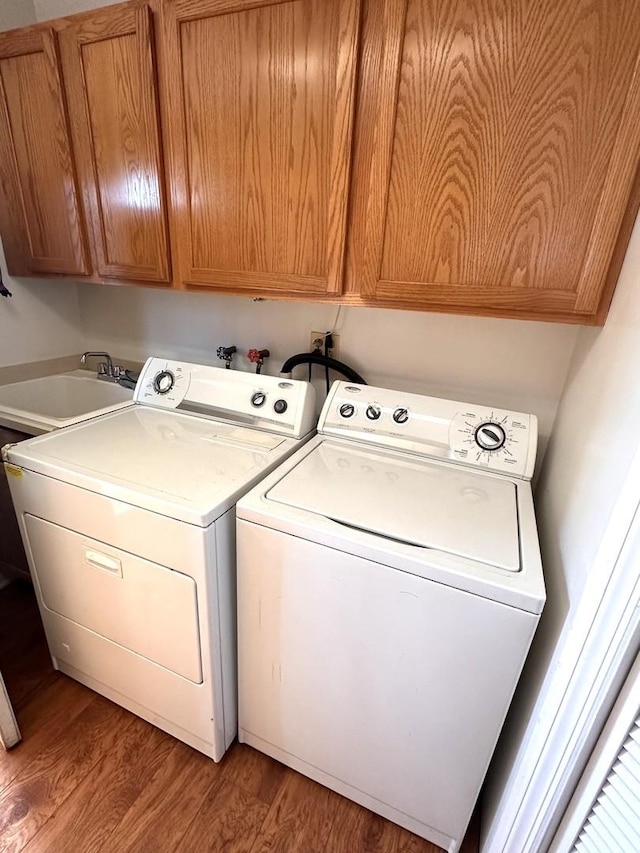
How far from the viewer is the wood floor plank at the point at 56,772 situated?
116cm

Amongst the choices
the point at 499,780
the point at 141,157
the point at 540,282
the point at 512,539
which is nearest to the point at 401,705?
the point at 499,780

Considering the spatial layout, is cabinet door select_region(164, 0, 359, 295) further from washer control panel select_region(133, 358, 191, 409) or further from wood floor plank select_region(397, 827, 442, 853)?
wood floor plank select_region(397, 827, 442, 853)

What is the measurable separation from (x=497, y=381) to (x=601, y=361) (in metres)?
0.47

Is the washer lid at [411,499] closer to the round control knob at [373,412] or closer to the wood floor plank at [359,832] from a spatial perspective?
the round control knob at [373,412]

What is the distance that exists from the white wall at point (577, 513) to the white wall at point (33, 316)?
89.7 inches

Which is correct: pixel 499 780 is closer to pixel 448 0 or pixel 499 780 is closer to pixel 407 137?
pixel 407 137

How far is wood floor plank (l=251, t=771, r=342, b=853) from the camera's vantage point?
3.79 ft

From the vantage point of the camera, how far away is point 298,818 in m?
1.21

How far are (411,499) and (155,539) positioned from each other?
2.29ft

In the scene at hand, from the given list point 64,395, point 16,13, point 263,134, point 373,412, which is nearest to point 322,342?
point 373,412

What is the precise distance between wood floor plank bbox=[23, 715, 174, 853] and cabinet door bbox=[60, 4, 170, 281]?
5.30ft

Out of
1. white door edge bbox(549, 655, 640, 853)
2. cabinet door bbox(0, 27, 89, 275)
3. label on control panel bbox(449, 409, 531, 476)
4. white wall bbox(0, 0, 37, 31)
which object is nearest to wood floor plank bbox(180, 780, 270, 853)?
white door edge bbox(549, 655, 640, 853)

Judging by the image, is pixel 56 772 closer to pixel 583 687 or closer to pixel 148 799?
pixel 148 799

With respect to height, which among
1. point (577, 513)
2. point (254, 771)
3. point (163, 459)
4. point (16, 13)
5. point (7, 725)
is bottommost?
point (254, 771)
